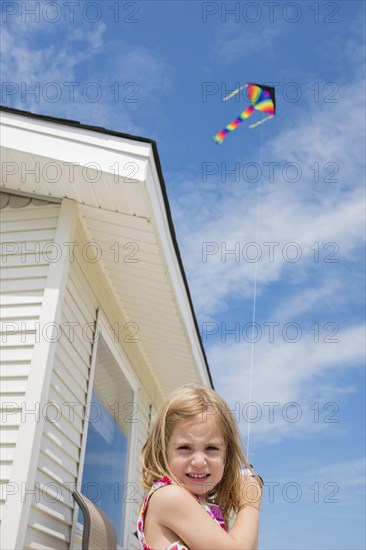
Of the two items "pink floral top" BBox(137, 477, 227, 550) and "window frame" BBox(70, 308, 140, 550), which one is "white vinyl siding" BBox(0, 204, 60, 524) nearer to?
"window frame" BBox(70, 308, 140, 550)

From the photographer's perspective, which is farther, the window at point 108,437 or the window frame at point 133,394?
the window at point 108,437

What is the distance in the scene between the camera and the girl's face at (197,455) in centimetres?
146

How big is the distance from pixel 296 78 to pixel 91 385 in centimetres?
449

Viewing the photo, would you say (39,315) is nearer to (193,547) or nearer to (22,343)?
(22,343)

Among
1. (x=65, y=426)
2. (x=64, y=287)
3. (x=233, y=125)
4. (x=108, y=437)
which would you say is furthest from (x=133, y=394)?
(x=233, y=125)

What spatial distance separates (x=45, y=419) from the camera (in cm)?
370

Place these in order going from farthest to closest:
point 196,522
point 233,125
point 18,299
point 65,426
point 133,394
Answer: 1. point 233,125
2. point 133,394
3. point 65,426
4. point 18,299
5. point 196,522

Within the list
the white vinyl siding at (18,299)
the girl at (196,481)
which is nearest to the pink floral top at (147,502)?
the girl at (196,481)

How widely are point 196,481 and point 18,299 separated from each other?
284 cm

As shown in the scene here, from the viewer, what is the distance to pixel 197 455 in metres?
1.46

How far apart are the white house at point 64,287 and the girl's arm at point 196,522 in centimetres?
215

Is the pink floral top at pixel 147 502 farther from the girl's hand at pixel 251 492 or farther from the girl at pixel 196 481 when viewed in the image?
the girl's hand at pixel 251 492

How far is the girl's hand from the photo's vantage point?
4.68 feet

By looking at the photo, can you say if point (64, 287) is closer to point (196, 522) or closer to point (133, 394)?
point (196, 522)
